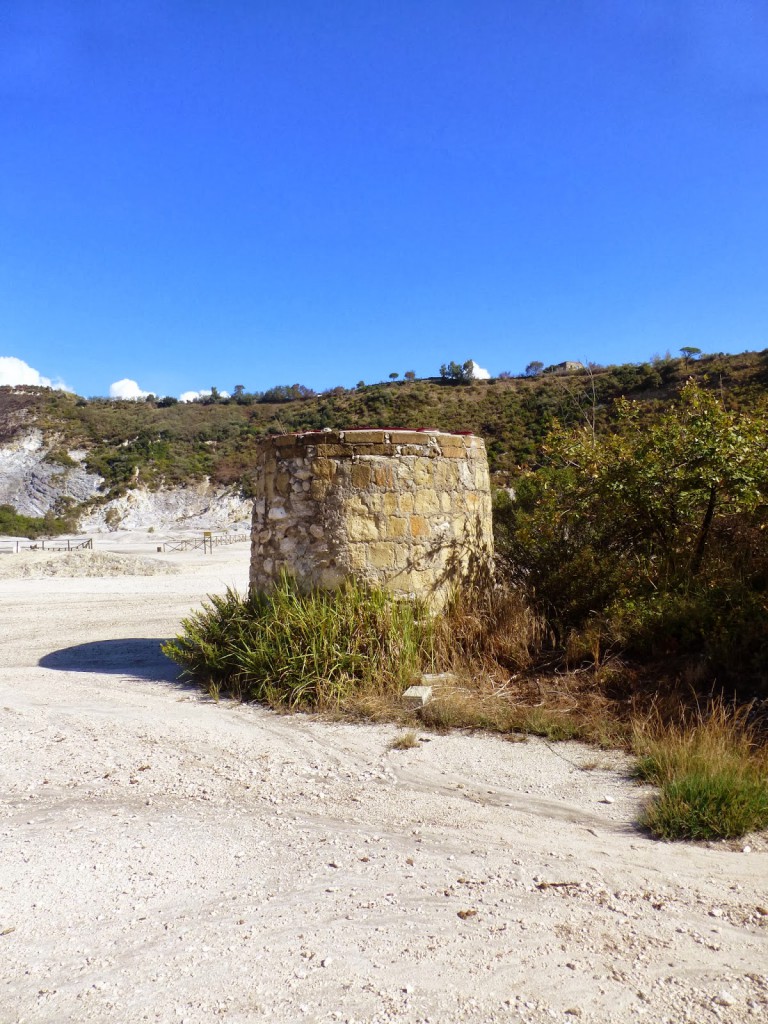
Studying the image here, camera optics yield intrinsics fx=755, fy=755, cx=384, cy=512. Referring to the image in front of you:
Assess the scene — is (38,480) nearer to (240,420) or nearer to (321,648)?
(240,420)

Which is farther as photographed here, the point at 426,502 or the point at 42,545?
the point at 42,545

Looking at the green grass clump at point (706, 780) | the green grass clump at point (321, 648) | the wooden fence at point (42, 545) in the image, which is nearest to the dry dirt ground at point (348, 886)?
the green grass clump at point (706, 780)

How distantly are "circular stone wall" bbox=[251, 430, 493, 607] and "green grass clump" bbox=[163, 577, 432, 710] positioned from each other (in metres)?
0.27

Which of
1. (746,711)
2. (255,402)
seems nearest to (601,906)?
(746,711)

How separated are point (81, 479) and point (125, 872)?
42.0 m

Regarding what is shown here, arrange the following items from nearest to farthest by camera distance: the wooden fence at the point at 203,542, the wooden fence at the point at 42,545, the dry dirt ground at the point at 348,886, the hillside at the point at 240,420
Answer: the dry dirt ground at the point at 348,886
the wooden fence at the point at 42,545
the wooden fence at the point at 203,542
the hillside at the point at 240,420

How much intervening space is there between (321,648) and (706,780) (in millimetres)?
3374

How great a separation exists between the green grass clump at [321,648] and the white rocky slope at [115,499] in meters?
30.3

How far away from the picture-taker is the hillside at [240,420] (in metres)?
39.8

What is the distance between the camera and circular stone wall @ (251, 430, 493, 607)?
7.14m

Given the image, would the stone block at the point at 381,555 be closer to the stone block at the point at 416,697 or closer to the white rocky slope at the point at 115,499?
the stone block at the point at 416,697

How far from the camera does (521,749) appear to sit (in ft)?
17.6

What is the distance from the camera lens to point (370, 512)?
7.17 meters

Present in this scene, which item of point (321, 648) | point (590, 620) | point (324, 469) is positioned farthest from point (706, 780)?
point (324, 469)
